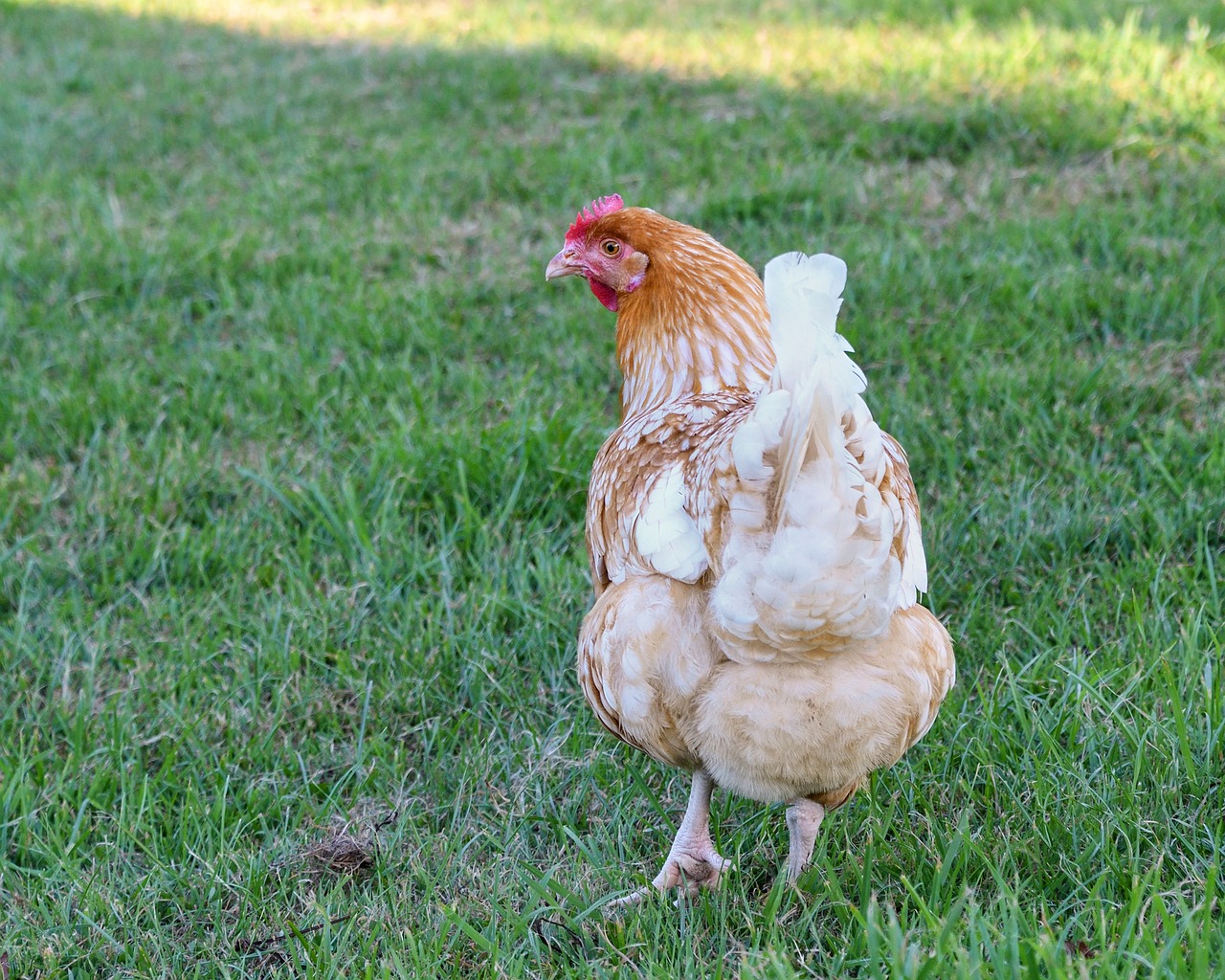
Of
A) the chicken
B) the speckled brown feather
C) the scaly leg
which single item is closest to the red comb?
the chicken

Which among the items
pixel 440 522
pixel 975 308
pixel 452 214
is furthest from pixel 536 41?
pixel 440 522

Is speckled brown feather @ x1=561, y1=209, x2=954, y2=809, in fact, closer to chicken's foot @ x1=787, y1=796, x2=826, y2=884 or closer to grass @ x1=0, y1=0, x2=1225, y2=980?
chicken's foot @ x1=787, y1=796, x2=826, y2=884

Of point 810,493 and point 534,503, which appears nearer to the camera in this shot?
point 810,493

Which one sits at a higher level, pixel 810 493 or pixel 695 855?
pixel 810 493

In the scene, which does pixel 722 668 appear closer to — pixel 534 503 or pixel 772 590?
pixel 772 590

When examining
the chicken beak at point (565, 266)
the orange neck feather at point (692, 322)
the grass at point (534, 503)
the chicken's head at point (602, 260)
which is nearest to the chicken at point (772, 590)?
the orange neck feather at point (692, 322)

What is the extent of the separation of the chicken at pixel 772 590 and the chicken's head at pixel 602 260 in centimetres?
48

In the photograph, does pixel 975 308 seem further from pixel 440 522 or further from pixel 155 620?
pixel 155 620

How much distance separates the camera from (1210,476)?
3.31 meters

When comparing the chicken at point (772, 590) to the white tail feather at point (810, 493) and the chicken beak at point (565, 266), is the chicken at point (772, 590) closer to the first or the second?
the white tail feather at point (810, 493)

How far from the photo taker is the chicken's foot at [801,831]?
7.53ft

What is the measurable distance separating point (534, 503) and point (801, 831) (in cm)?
171

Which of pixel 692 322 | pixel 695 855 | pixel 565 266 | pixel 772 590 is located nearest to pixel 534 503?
pixel 565 266

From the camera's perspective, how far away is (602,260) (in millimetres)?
3029
